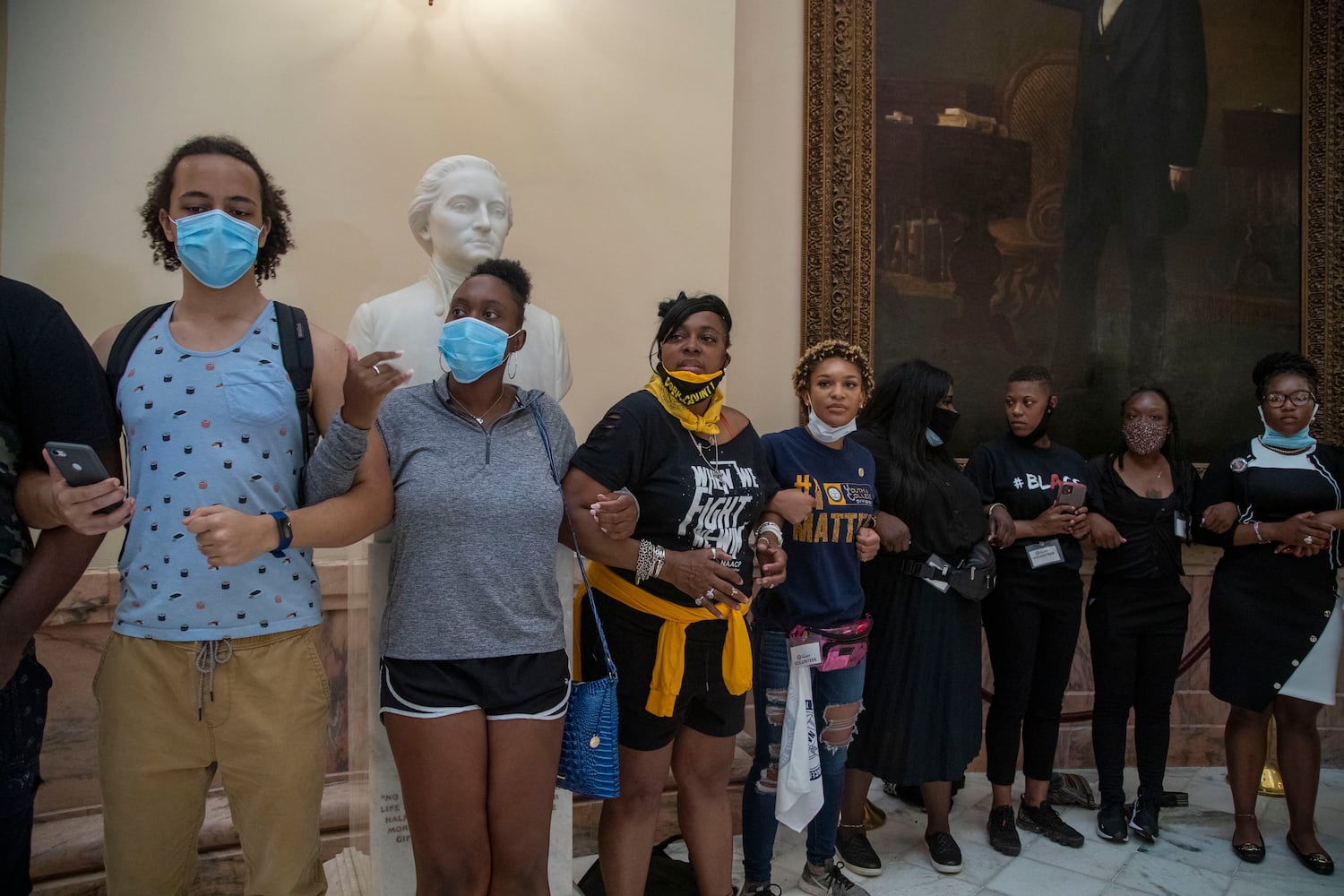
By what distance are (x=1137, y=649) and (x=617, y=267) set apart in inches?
115

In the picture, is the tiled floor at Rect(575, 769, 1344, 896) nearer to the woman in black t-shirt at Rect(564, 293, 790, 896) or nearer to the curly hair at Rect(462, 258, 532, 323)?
the woman in black t-shirt at Rect(564, 293, 790, 896)

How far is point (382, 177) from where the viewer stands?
395 centimetres

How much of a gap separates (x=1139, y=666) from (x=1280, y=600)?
61 cm

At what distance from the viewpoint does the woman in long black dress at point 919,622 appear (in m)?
3.40

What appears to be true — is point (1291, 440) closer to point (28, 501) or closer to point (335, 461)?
point (335, 461)

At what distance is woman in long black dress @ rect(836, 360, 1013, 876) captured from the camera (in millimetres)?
3400

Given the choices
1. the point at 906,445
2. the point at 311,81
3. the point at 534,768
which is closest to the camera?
the point at 534,768

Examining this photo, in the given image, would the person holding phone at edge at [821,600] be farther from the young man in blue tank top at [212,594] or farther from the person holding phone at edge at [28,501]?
the person holding phone at edge at [28,501]

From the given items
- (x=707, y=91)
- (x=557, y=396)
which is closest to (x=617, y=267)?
(x=707, y=91)

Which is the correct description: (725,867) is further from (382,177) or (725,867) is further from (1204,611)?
(1204,611)

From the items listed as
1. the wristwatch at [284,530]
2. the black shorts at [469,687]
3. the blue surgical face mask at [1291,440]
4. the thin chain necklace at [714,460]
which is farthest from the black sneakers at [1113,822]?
the wristwatch at [284,530]

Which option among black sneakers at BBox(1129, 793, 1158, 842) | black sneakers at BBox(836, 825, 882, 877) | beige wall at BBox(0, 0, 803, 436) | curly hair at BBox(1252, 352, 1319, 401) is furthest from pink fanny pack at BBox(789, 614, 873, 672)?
curly hair at BBox(1252, 352, 1319, 401)

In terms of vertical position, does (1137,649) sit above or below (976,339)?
below

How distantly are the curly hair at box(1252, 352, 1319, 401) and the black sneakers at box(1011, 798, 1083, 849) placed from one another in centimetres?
204
